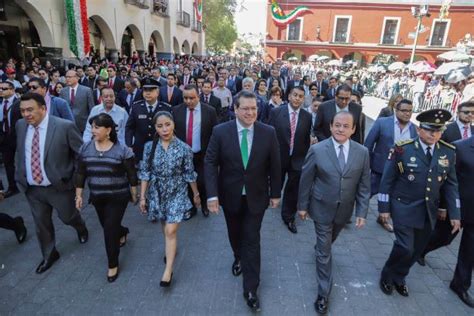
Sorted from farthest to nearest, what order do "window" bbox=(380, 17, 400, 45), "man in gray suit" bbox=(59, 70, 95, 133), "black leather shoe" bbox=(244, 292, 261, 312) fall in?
"window" bbox=(380, 17, 400, 45)
"man in gray suit" bbox=(59, 70, 95, 133)
"black leather shoe" bbox=(244, 292, 261, 312)

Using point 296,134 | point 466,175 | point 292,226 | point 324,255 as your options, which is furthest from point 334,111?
point 324,255

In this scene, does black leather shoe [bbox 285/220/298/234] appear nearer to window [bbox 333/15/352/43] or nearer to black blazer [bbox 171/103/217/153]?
black blazer [bbox 171/103/217/153]

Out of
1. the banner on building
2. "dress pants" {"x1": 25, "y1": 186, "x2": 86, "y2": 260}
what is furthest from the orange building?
"dress pants" {"x1": 25, "y1": 186, "x2": 86, "y2": 260}

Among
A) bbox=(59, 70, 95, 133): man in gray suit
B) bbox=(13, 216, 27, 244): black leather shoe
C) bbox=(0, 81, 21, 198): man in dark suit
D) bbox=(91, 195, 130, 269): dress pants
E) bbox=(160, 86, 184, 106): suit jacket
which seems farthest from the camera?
bbox=(160, 86, 184, 106): suit jacket

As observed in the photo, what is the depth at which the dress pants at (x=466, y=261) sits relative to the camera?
3.19m

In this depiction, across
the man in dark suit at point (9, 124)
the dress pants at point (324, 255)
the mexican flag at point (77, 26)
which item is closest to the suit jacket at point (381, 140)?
the dress pants at point (324, 255)

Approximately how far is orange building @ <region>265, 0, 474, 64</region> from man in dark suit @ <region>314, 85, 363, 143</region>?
36330 mm

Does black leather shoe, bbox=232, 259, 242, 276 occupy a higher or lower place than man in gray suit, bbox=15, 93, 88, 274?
lower

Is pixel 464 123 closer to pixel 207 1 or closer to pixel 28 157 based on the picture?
pixel 28 157

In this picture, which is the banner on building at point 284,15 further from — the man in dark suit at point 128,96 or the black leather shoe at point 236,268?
the black leather shoe at point 236,268

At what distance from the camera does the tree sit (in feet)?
127

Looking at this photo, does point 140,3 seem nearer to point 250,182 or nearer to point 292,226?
point 292,226

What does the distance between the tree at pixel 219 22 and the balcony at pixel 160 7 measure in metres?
16.6

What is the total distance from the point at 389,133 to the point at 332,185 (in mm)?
1958
